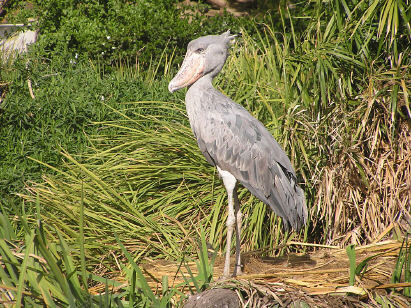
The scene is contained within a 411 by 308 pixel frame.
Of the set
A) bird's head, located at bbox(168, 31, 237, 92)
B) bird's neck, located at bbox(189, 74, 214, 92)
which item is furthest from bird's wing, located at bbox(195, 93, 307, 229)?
bird's head, located at bbox(168, 31, 237, 92)

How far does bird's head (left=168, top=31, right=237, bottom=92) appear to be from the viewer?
13.1 feet

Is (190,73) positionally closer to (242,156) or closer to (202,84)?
(202,84)

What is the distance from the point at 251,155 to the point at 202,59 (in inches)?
29.5

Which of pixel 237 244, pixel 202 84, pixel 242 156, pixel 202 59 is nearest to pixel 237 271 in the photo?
pixel 237 244

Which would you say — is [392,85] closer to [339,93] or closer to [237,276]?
[339,93]

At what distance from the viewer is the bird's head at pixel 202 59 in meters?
3.99

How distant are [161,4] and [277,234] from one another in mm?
4763

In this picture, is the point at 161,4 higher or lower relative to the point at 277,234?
higher

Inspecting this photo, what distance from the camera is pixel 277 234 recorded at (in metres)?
4.45

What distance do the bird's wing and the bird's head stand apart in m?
0.27

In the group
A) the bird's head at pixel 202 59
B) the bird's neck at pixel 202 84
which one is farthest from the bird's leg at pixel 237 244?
the bird's head at pixel 202 59

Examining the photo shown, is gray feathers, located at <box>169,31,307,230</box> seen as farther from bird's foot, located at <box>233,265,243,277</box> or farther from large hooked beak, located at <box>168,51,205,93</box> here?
bird's foot, located at <box>233,265,243,277</box>

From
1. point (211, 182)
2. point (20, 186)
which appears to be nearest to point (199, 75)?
point (211, 182)

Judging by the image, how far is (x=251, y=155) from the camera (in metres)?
3.88
